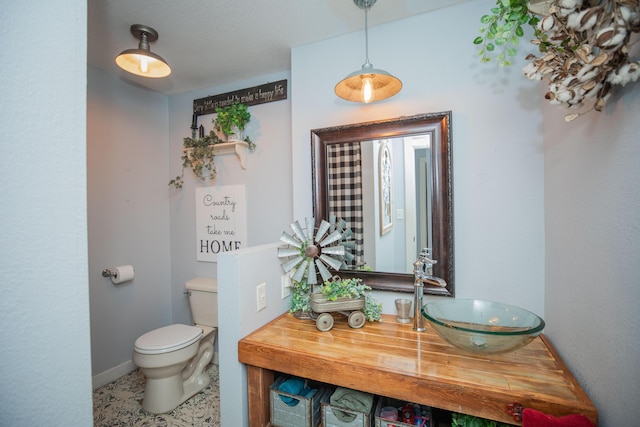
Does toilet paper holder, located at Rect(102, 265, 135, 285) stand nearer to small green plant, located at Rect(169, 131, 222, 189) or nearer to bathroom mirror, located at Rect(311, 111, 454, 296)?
small green plant, located at Rect(169, 131, 222, 189)

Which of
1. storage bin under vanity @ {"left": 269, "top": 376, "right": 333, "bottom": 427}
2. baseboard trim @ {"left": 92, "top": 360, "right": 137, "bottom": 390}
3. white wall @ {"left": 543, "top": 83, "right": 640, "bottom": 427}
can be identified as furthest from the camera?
baseboard trim @ {"left": 92, "top": 360, "right": 137, "bottom": 390}

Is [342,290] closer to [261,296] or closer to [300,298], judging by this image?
[300,298]

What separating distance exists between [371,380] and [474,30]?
1717 mm

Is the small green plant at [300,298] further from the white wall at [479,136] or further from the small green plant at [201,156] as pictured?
the small green plant at [201,156]

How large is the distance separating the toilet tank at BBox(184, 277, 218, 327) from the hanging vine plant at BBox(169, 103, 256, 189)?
3.04ft

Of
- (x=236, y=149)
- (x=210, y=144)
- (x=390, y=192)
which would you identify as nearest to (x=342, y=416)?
(x=390, y=192)

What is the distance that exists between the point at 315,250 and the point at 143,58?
1601 millimetres

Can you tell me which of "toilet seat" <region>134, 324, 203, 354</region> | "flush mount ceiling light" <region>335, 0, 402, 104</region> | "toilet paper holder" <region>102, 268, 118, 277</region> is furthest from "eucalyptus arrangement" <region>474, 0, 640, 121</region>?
"toilet paper holder" <region>102, 268, 118, 277</region>

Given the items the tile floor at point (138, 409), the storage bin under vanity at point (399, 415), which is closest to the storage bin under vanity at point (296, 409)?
the storage bin under vanity at point (399, 415)

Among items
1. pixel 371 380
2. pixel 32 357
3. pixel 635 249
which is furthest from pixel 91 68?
pixel 635 249

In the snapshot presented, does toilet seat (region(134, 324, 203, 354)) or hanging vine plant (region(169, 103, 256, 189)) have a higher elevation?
hanging vine plant (region(169, 103, 256, 189))

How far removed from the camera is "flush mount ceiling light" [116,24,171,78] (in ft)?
5.48

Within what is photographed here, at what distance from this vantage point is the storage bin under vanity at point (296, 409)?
1265mm

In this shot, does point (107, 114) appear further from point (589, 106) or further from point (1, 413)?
point (589, 106)
